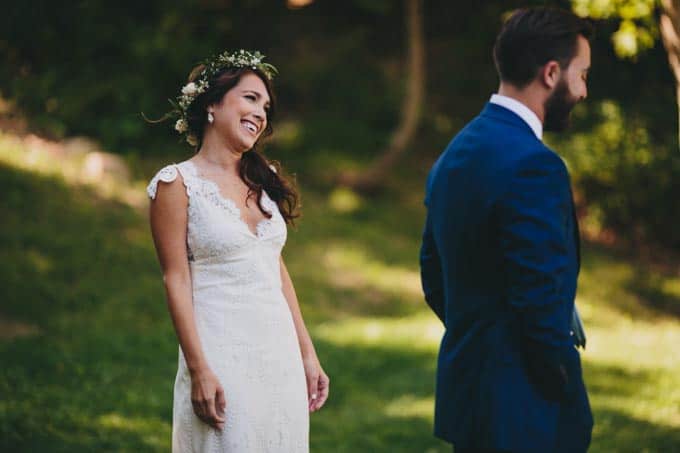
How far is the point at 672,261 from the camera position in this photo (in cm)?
1303

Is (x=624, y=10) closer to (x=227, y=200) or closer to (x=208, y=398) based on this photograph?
(x=227, y=200)

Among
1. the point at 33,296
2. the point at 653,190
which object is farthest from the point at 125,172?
the point at 653,190

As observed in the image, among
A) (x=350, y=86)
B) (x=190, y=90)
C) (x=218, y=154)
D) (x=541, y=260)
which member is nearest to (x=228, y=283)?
(x=218, y=154)

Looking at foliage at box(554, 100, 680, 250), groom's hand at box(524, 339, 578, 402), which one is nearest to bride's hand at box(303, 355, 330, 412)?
groom's hand at box(524, 339, 578, 402)

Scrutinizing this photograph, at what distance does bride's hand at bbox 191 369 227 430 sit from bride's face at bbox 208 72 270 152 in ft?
3.02

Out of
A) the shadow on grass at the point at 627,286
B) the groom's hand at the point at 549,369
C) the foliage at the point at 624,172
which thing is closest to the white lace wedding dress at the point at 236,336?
the groom's hand at the point at 549,369

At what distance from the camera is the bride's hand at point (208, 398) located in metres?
2.92

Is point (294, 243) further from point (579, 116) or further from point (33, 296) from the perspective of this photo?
point (579, 116)

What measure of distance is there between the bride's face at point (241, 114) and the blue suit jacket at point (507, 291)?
0.82 metres

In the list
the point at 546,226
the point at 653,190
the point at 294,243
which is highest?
the point at 653,190

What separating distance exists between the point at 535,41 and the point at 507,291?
2.69 ft

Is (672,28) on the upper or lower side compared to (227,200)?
upper

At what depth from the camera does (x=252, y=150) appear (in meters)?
3.50

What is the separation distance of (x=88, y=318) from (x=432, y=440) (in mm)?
4082
